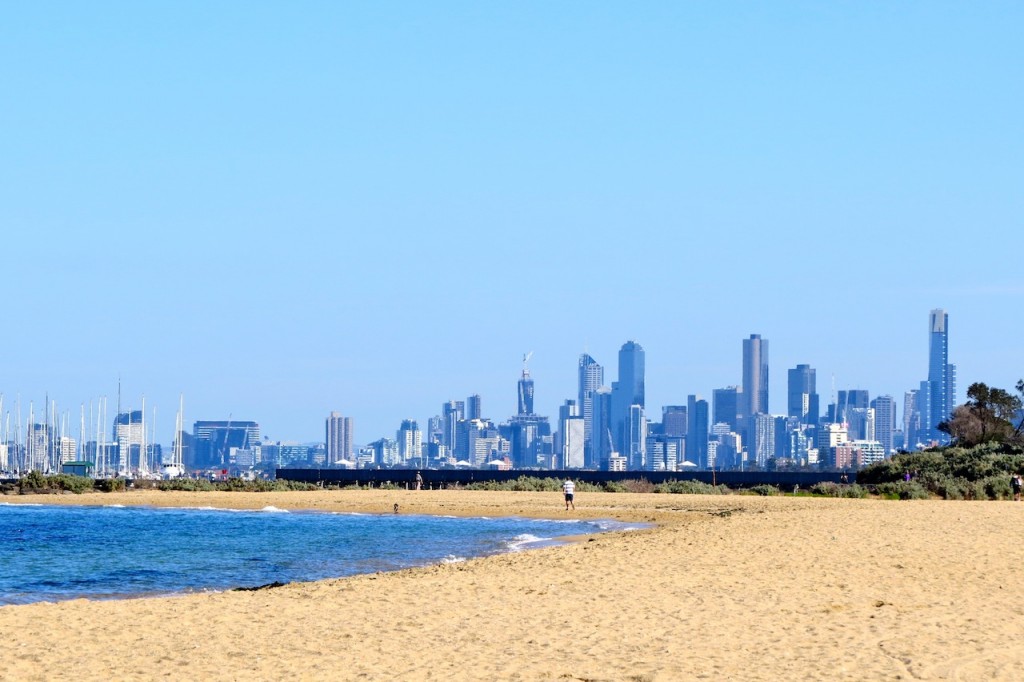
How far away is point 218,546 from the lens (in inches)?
1332

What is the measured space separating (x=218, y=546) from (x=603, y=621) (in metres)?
20.0

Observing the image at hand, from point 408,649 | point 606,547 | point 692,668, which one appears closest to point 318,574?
point 606,547

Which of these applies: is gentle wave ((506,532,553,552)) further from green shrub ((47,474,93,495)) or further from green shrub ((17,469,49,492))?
green shrub ((17,469,49,492))

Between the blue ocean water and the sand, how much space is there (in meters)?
3.97

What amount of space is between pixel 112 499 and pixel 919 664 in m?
56.3

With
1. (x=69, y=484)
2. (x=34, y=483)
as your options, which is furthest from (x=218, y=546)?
(x=34, y=483)

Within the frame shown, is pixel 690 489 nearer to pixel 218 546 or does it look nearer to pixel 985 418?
pixel 985 418

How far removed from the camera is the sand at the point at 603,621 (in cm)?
1305

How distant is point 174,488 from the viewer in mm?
76250

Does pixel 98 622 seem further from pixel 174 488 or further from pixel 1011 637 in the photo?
pixel 174 488

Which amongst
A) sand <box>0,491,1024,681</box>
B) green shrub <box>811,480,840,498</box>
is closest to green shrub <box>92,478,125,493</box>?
green shrub <box>811,480,840,498</box>

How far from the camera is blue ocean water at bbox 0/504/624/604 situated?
24.9 meters

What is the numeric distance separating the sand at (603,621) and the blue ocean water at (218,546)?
397 centimetres

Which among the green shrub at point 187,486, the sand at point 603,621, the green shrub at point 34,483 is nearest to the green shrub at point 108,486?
the green shrub at point 187,486
